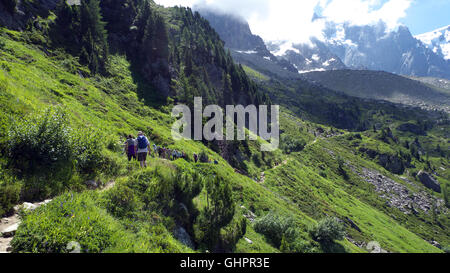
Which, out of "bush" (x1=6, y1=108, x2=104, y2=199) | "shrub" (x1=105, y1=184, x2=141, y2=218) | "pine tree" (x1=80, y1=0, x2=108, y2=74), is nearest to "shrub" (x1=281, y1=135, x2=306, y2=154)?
"pine tree" (x1=80, y1=0, x2=108, y2=74)

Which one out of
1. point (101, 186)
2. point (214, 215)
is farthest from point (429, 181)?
point (101, 186)

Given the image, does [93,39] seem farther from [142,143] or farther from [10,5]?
[142,143]

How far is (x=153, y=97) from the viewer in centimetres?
4631

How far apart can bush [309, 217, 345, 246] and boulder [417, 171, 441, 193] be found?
507ft

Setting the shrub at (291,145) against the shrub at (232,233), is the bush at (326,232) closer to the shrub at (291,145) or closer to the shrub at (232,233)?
the shrub at (232,233)

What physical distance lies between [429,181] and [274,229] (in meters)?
166

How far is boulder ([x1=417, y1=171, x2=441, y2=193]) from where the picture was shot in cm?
12912

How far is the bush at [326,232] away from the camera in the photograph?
21500 mm

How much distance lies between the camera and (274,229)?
16766 mm

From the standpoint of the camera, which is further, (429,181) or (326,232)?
(429,181)
